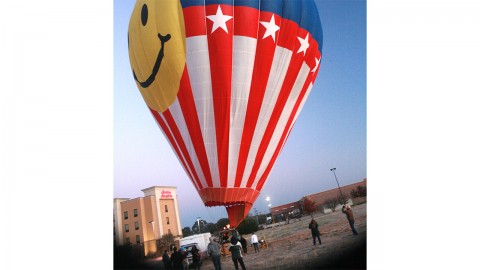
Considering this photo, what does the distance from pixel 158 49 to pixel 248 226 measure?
1.98 metres

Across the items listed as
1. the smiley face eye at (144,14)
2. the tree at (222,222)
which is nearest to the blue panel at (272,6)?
the smiley face eye at (144,14)

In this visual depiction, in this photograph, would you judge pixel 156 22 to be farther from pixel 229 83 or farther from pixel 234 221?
pixel 234 221

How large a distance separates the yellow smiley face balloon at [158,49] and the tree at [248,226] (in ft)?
4.65

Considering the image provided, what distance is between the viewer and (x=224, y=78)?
3.46 m

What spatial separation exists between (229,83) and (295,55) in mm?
768

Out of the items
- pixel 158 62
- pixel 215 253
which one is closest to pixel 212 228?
pixel 215 253

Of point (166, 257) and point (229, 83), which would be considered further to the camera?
point (166, 257)

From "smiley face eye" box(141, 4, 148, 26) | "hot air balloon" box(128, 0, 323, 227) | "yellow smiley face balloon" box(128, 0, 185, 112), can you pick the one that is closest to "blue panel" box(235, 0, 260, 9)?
"hot air balloon" box(128, 0, 323, 227)

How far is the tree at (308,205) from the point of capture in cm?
569

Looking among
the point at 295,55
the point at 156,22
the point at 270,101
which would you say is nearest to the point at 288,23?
the point at 295,55
